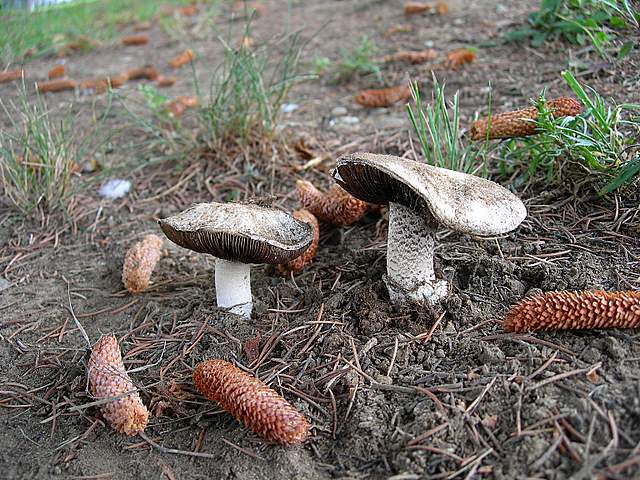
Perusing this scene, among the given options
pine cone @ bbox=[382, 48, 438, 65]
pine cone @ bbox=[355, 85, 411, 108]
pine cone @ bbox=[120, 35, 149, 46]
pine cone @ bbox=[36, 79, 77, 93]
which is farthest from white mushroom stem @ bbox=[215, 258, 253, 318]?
pine cone @ bbox=[120, 35, 149, 46]

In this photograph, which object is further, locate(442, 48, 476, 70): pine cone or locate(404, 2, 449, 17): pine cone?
locate(404, 2, 449, 17): pine cone

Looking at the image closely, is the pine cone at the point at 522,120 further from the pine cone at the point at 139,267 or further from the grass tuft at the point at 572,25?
the pine cone at the point at 139,267

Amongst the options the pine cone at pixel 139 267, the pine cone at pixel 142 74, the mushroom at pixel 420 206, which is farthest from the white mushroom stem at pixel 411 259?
the pine cone at pixel 142 74

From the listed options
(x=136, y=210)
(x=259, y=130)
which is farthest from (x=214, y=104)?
(x=136, y=210)

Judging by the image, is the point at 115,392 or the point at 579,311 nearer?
the point at 579,311

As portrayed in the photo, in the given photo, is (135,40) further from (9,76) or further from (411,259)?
(411,259)

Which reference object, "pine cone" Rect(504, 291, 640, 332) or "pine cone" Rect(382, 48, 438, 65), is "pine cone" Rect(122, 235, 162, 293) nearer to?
"pine cone" Rect(504, 291, 640, 332)

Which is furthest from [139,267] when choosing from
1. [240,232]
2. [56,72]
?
[56,72]
